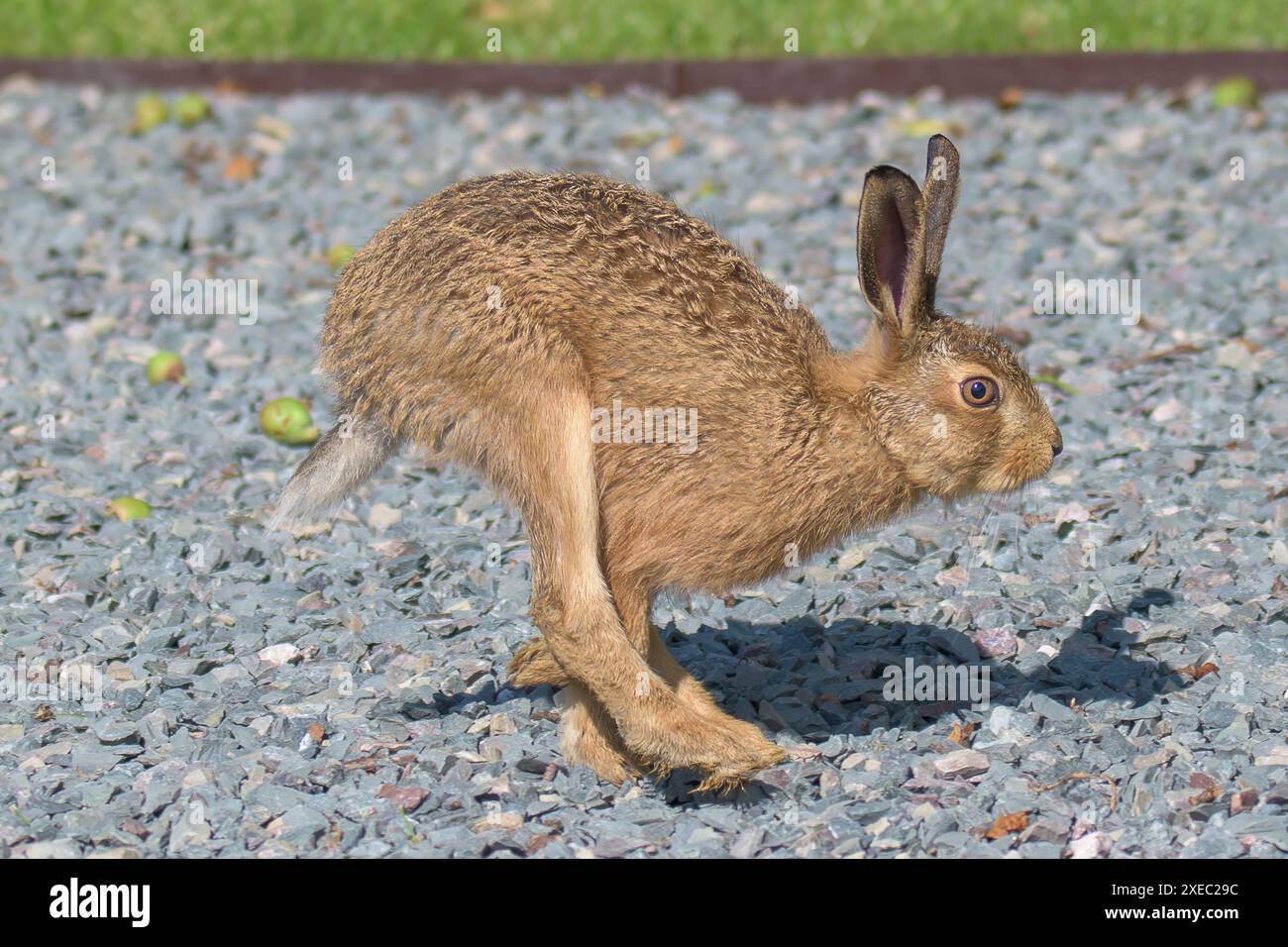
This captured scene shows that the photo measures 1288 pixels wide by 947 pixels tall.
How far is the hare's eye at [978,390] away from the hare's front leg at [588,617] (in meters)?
1.09

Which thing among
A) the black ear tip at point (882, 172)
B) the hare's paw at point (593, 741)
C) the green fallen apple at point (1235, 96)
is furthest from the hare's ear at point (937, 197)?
the green fallen apple at point (1235, 96)

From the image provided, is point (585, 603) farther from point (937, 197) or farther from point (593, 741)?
point (937, 197)

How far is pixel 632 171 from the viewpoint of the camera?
10.1 meters

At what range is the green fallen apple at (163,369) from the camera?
7.79 metres

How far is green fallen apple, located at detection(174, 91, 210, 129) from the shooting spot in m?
10.8

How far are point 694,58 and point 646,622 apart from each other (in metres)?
6.99

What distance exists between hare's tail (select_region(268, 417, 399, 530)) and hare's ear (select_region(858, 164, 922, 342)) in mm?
1524

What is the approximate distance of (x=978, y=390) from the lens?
4941 mm

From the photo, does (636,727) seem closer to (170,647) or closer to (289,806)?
(289,806)

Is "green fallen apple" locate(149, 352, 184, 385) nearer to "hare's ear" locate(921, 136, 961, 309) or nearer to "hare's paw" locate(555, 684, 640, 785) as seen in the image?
"hare's paw" locate(555, 684, 640, 785)

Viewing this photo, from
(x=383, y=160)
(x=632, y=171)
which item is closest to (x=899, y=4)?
(x=632, y=171)

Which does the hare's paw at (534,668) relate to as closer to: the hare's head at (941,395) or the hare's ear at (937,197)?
the hare's head at (941,395)

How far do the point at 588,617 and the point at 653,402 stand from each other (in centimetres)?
62

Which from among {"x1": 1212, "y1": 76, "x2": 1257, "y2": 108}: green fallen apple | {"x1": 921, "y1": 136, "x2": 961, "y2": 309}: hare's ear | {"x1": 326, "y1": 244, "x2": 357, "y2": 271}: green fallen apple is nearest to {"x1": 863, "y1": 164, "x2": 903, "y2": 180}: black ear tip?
{"x1": 921, "y1": 136, "x2": 961, "y2": 309}: hare's ear
